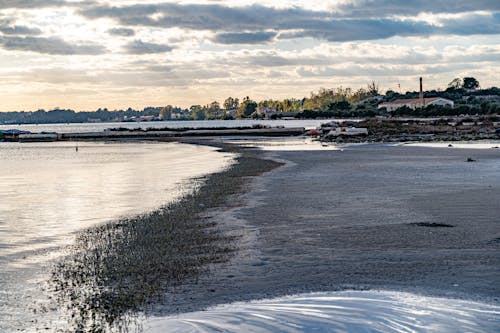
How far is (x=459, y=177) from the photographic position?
2805 cm

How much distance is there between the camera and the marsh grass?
31.1ft

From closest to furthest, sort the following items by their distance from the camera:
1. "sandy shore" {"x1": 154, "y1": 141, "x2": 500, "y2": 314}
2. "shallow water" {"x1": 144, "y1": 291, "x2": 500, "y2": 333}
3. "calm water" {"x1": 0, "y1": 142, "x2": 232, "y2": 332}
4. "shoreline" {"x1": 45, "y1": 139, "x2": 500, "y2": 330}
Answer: "shallow water" {"x1": 144, "y1": 291, "x2": 500, "y2": 333} → "shoreline" {"x1": 45, "y1": 139, "x2": 500, "y2": 330} → "sandy shore" {"x1": 154, "y1": 141, "x2": 500, "y2": 314} → "calm water" {"x1": 0, "y1": 142, "x2": 232, "y2": 332}

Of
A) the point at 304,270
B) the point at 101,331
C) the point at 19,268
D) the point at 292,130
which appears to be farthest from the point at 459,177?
the point at 292,130

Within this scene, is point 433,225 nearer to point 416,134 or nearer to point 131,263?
point 131,263

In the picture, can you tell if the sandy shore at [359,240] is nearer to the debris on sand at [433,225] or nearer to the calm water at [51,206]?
the debris on sand at [433,225]

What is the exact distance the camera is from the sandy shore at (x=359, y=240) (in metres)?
10.6

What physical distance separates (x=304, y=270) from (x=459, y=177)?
18.2m

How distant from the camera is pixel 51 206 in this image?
886 inches

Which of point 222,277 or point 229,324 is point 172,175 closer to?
point 222,277

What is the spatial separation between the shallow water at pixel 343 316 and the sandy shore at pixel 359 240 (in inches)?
18.7

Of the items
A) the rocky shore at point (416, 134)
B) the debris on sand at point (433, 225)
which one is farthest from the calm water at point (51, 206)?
the rocky shore at point (416, 134)

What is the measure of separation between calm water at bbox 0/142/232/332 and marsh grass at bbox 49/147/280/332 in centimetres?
56

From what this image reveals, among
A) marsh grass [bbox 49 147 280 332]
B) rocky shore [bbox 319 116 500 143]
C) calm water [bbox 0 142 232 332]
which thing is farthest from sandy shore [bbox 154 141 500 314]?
rocky shore [bbox 319 116 500 143]

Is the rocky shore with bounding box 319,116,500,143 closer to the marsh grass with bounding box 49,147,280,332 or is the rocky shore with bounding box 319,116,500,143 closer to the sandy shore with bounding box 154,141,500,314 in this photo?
the sandy shore with bounding box 154,141,500,314
